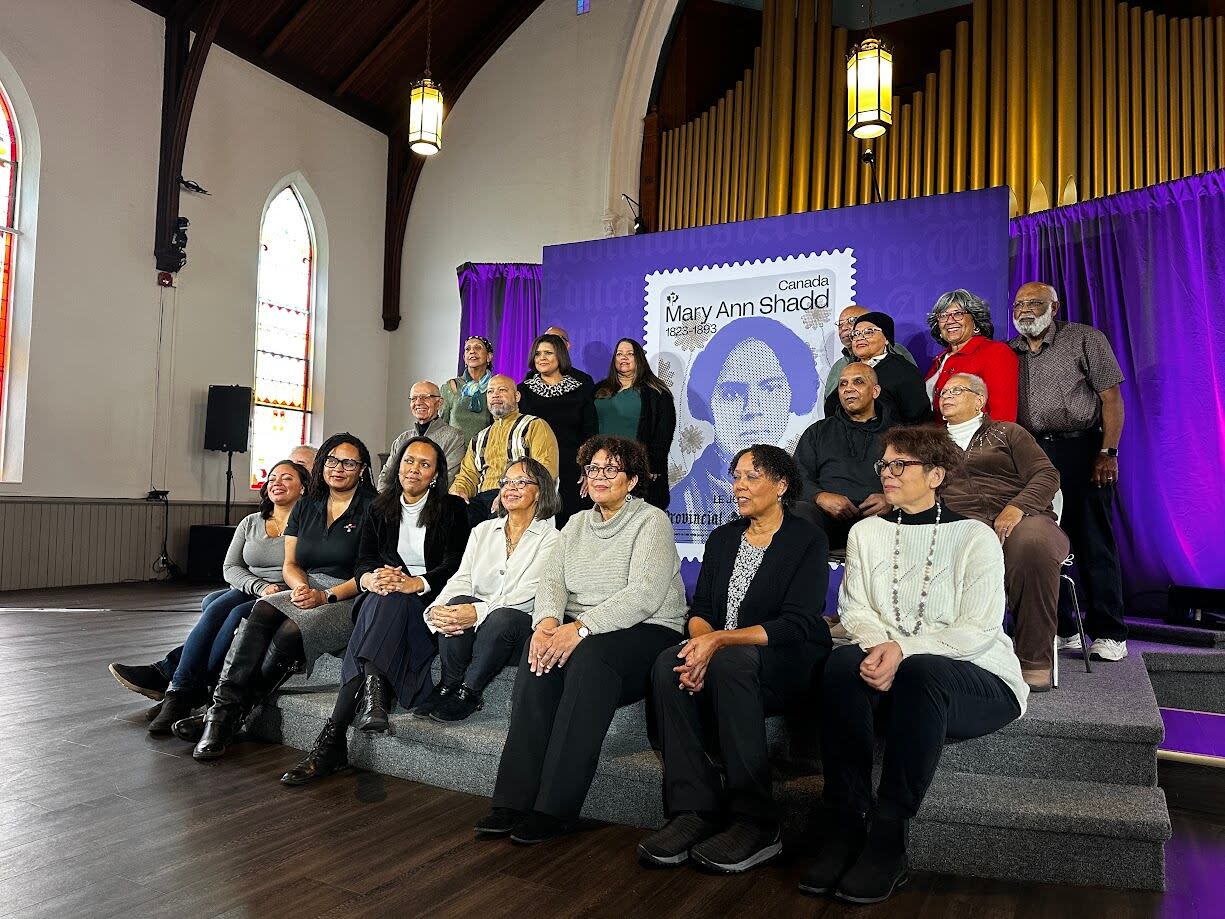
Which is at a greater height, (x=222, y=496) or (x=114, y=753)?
(x=222, y=496)

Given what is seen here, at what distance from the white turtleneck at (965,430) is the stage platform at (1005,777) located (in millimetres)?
778

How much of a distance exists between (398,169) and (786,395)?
21.7 ft

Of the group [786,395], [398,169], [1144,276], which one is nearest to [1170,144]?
[1144,276]

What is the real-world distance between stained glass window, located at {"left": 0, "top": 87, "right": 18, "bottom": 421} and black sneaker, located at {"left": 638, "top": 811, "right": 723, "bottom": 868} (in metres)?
6.50

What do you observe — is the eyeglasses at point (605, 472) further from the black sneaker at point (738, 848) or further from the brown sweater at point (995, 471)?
the brown sweater at point (995, 471)

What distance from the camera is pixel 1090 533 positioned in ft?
11.0

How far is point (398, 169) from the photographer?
9.49 m

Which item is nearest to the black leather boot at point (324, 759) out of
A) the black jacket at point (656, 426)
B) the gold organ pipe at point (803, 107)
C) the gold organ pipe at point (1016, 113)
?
the black jacket at point (656, 426)

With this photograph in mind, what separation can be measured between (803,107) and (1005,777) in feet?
17.8

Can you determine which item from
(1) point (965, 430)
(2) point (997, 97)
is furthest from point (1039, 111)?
(1) point (965, 430)

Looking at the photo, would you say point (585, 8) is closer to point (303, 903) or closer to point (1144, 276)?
point (1144, 276)

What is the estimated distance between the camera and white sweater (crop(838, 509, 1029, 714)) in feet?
6.85

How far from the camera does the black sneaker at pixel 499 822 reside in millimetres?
2164

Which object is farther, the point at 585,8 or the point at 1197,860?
the point at 585,8
